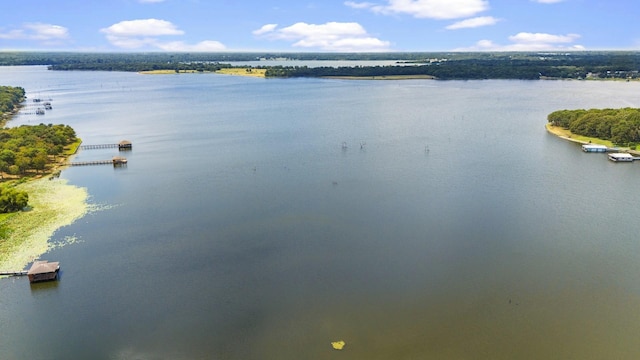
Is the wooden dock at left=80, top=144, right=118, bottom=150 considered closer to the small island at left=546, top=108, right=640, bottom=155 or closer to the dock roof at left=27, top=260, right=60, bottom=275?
the dock roof at left=27, top=260, right=60, bottom=275

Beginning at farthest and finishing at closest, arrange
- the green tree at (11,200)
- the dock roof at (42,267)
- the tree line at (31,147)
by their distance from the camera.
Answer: the tree line at (31,147)
the green tree at (11,200)
the dock roof at (42,267)

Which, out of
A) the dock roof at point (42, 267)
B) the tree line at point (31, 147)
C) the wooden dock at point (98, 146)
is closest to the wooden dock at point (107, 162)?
the tree line at point (31, 147)

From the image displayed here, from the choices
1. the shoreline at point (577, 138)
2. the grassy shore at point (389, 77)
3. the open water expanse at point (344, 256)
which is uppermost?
the grassy shore at point (389, 77)

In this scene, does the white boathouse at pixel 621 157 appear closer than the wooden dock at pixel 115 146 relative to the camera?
Yes

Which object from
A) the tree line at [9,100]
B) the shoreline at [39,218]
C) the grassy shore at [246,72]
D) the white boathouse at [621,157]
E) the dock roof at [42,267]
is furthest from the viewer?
the grassy shore at [246,72]

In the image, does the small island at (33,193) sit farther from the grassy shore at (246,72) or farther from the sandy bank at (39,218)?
the grassy shore at (246,72)

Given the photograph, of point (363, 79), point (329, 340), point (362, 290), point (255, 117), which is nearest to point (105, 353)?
point (329, 340)

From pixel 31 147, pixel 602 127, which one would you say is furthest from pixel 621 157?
pixel 31 147

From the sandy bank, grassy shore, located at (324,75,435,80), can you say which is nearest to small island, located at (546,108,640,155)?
the sandy bank
